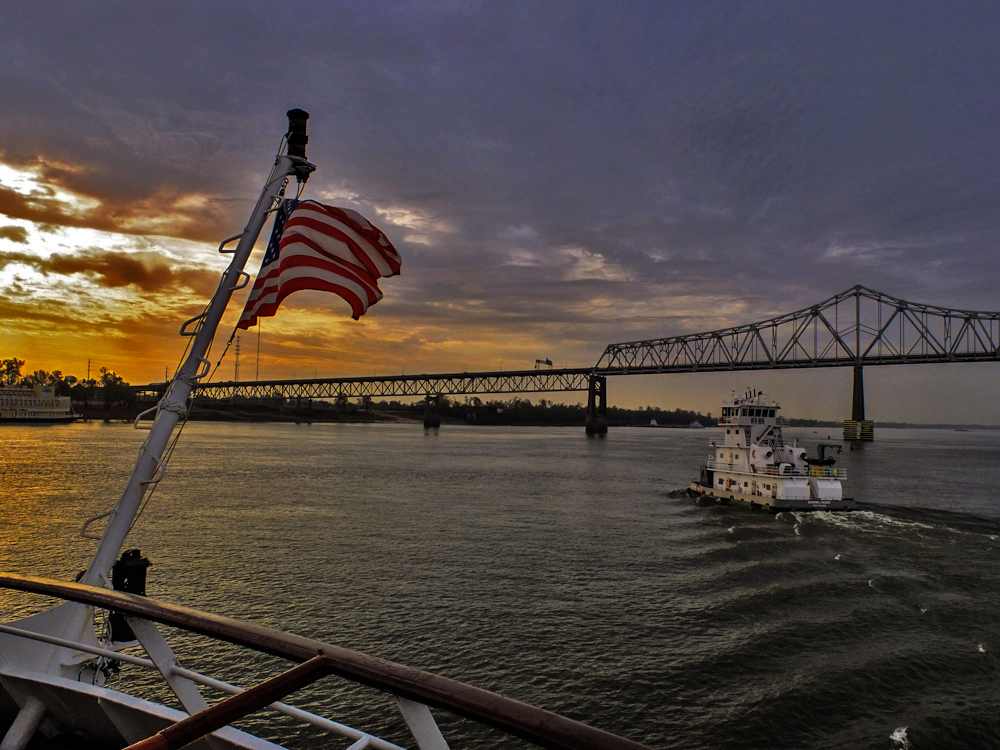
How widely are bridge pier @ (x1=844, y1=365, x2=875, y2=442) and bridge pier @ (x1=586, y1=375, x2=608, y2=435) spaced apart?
6480 cm

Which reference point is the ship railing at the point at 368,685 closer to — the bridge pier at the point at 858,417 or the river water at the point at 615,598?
the river water at the point at 615,598

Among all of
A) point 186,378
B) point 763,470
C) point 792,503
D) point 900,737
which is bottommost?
point 900,737

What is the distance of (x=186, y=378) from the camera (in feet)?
21.3

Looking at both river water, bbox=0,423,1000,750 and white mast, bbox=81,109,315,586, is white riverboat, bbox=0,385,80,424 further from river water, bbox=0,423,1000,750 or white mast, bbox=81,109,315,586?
white mast, bbox=81,109,315,586

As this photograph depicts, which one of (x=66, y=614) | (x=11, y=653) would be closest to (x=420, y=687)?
(x=11, y=653)

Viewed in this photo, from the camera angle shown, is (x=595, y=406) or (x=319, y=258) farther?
(x=595, y=406)

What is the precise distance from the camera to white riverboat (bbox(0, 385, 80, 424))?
5863 inches

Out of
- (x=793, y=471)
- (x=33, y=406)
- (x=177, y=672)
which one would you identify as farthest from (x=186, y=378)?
(x=33, y=406)

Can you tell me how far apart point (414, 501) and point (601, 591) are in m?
21.0

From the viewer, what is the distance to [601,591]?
19234mm

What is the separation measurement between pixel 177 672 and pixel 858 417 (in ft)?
554

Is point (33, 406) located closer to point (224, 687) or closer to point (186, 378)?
point (186, 378)

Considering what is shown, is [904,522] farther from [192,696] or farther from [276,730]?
[192,696]

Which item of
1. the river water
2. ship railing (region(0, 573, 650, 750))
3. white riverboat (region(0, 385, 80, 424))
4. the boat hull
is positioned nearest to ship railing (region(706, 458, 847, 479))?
the boat hull
